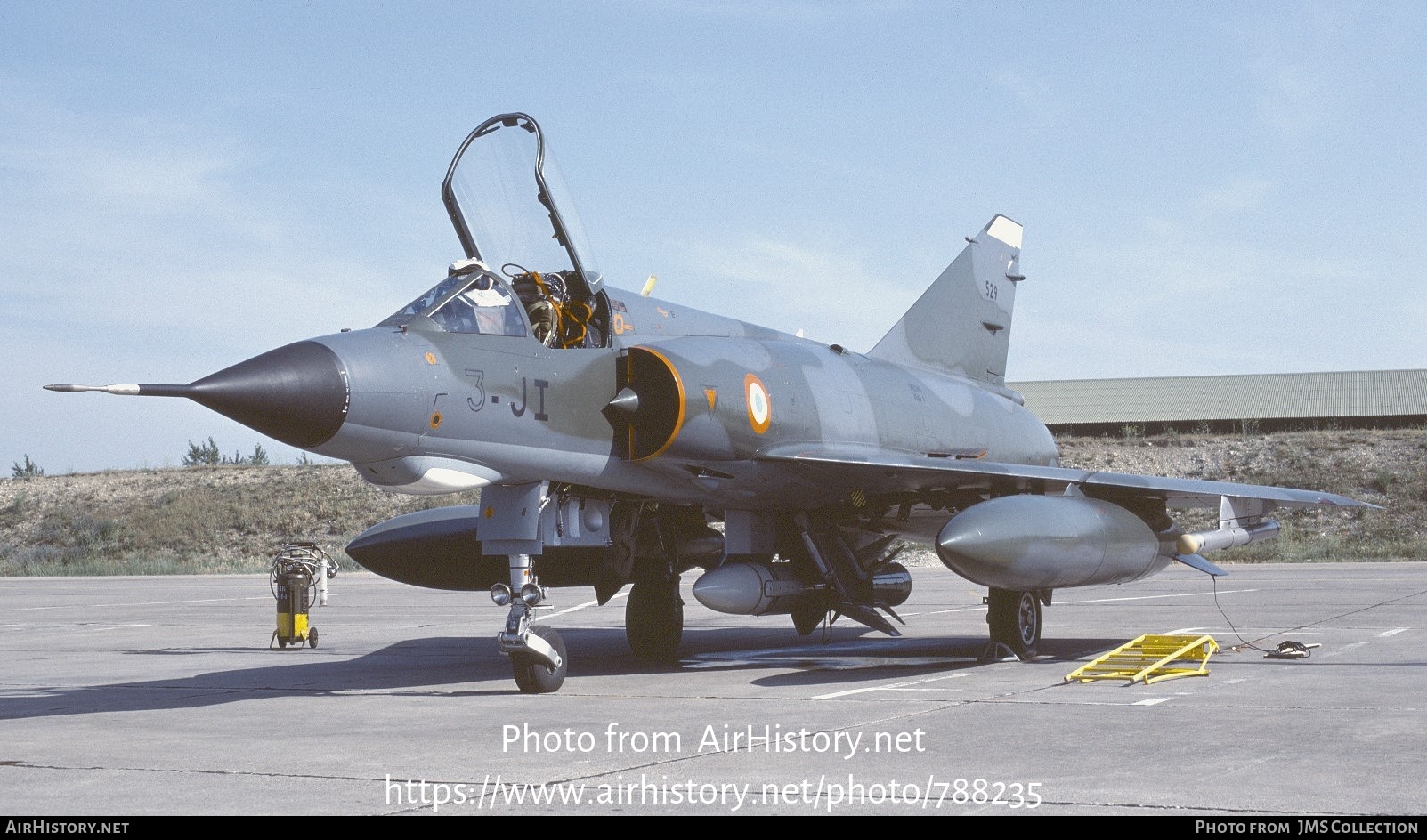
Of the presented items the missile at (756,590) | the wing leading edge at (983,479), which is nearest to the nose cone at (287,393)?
the missile at (756,590)

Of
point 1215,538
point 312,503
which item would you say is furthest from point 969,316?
point 312,503

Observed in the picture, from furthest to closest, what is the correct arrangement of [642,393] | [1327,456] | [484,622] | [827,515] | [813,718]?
1. [1327,456]
2. [484,622]
3. [827,515]
4. [642,393]
5. [813,718]

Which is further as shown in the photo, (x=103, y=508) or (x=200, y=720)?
(x=103, y=508)

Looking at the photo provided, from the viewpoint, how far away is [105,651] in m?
14.8

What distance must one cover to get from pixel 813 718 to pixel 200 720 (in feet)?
12.6

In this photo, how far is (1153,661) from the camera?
1087 cm

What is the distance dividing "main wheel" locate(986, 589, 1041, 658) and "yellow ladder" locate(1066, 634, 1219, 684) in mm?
905

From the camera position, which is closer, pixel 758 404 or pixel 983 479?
pixel 758 404

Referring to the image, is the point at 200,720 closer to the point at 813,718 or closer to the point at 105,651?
the point at 813,718

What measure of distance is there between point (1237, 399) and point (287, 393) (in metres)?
53.6

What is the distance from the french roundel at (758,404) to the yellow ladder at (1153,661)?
10.1 ft

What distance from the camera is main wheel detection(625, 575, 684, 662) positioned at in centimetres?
1276

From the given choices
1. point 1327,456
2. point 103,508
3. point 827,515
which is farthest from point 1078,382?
point 827,515

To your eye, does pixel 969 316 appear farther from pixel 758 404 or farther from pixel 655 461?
pixel 655 461
